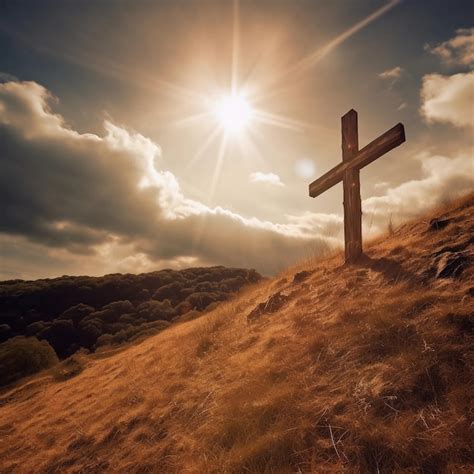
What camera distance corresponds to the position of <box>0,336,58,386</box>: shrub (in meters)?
17.3

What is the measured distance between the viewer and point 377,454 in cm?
238

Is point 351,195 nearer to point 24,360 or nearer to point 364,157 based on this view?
point 364,157

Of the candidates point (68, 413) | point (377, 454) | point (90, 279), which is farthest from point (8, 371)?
point (90, 279)

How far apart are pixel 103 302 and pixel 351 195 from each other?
50.2 m

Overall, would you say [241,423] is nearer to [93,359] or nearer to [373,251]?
[373,251]

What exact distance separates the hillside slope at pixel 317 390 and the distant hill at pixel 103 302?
1048 inches

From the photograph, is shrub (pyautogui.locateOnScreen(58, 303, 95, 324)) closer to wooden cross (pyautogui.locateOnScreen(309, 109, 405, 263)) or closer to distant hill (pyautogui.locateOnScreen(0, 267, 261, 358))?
distant hill (pyautogui.locateOnScreen(0, 267, 261, 358))

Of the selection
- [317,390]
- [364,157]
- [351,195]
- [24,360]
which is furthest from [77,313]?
[317,390]

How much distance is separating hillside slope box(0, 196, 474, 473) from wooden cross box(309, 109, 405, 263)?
562 mm

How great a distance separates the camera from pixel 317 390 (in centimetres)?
338

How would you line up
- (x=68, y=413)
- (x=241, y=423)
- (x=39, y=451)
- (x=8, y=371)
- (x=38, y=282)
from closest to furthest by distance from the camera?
1. (x=241, y=423)
2. (x=39, y=451)
3. (x=68, y=413)
4. (x=8, y=371)
5. (x=38, y=282)

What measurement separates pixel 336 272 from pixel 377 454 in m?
4.66

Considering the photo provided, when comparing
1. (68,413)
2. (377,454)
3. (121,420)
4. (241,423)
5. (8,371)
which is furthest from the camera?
(8,371)

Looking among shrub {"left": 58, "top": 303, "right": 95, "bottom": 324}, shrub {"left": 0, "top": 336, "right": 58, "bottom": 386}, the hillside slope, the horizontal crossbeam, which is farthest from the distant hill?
the hillside slope
